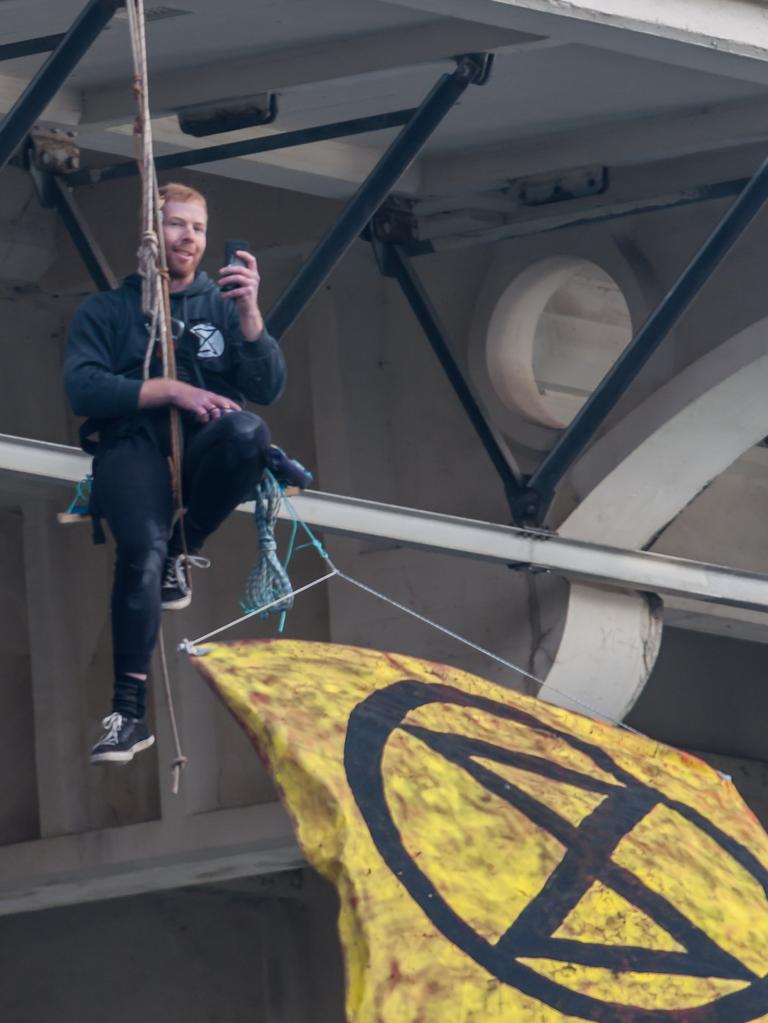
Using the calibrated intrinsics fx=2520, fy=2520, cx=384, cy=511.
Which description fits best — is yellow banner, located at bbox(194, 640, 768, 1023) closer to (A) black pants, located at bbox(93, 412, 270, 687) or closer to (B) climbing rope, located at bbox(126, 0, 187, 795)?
(A) black pants, located at bbox(93, 412, 270, 687)

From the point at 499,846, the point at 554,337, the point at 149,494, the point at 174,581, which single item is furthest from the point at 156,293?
the point at 554,337

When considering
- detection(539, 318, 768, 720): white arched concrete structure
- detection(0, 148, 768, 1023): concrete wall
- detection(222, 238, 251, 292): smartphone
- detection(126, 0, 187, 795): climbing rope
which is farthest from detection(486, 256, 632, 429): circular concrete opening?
detection(222, 238, 251, 292): smartphone

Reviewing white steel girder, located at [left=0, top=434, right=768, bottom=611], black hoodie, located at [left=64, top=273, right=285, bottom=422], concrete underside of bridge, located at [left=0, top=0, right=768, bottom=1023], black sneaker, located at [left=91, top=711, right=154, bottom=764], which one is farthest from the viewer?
concrete underside of bridge, located at [left=0, top=0, right=768, bottom=1023]

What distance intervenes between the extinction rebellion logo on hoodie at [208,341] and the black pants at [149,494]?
1.09ft

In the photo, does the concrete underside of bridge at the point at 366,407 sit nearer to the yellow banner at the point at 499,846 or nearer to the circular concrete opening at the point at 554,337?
the circular concrete opening at the point at 554,337

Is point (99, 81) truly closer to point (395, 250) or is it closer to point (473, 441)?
point (395, 250)

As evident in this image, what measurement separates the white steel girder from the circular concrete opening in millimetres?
1082

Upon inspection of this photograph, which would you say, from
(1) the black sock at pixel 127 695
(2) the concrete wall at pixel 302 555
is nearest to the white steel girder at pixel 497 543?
(2) the concrete wall at pixel 302 555

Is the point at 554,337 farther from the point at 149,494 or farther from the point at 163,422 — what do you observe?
the point at 149,494

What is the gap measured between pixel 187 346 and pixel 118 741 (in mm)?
1599

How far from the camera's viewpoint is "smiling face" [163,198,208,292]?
992 centimetres

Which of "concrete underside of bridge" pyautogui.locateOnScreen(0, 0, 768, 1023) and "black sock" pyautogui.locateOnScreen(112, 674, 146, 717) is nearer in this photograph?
"black sock" pyautogui.locateOnScreen(112, 674, 146, 717)

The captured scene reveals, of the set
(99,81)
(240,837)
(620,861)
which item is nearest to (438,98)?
(99,81)

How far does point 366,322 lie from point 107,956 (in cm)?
530
